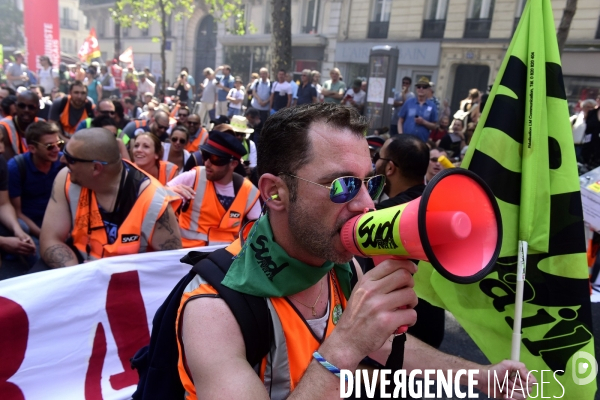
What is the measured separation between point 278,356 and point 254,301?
0.61 ft

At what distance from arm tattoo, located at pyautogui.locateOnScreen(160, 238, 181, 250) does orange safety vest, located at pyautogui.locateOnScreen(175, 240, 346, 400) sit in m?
2.09

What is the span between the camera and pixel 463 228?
3.65ft

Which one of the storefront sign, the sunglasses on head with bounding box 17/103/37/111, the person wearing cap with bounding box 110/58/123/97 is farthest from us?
the storefront sign

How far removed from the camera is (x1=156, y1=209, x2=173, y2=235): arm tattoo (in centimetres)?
348

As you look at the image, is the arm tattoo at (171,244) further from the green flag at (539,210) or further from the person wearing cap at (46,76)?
the person wearing cap at (46,76)

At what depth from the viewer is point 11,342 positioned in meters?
2.58

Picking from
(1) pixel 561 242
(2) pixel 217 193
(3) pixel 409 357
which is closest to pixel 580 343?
(1) pixel 561 242

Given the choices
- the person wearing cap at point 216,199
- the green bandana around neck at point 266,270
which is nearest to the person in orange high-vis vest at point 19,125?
the person wearing cap at point 216,199

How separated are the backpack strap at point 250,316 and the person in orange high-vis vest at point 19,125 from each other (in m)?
5.16

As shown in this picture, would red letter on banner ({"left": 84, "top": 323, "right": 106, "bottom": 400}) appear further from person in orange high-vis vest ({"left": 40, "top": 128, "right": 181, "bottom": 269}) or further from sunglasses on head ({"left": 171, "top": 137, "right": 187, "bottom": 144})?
sunglasses on head ({"left": 171, "top": 137, "right": 187, "bottom": 144})

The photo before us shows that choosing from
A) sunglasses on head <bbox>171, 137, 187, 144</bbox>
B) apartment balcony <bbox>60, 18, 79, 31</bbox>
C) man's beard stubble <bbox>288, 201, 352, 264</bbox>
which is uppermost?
apartment balcony <bbox>60, 18, 79, 31</bbox>

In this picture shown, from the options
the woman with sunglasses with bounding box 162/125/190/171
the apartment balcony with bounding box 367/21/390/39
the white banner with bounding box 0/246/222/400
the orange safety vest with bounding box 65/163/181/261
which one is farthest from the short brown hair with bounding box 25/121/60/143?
the apartment balcony with bounding box 367/21/390/39

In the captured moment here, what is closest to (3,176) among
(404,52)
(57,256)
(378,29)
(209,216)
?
(57,256)

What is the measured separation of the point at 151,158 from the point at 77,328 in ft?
8.35
